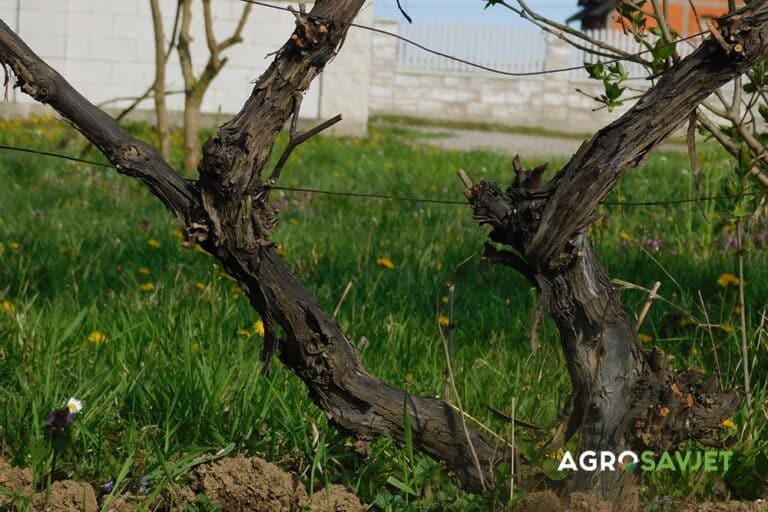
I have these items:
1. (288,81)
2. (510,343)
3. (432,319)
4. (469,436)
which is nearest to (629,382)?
(469,436)

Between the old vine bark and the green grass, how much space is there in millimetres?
122

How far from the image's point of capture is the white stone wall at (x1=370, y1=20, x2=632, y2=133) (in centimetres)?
2083

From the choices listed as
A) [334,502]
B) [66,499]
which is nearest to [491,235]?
[334,502]

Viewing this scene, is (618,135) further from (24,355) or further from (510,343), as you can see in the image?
(24,355)

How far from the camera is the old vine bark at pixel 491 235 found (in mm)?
1825

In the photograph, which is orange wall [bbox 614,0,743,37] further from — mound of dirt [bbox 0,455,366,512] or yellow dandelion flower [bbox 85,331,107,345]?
mound of dirt [bbox 0,455,366,512]

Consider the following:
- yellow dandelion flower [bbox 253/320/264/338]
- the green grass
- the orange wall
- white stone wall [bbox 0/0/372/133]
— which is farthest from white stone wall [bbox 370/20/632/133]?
yellow dandelion flower [bbox 253/320/264/338]

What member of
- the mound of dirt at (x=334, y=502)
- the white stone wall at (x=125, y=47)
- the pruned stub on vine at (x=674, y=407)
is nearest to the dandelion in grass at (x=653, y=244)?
the pruned stub on vine at (x=674, y=407)

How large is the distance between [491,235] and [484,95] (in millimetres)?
19484

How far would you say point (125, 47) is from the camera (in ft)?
42.1

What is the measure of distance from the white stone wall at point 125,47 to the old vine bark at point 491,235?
10946mm

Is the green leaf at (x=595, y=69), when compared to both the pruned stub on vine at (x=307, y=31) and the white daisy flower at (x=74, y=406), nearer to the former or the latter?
the pruned stub on vine at (x=307, y=31)

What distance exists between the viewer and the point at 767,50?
6.19 feet

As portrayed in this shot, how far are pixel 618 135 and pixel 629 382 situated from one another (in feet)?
1.51
